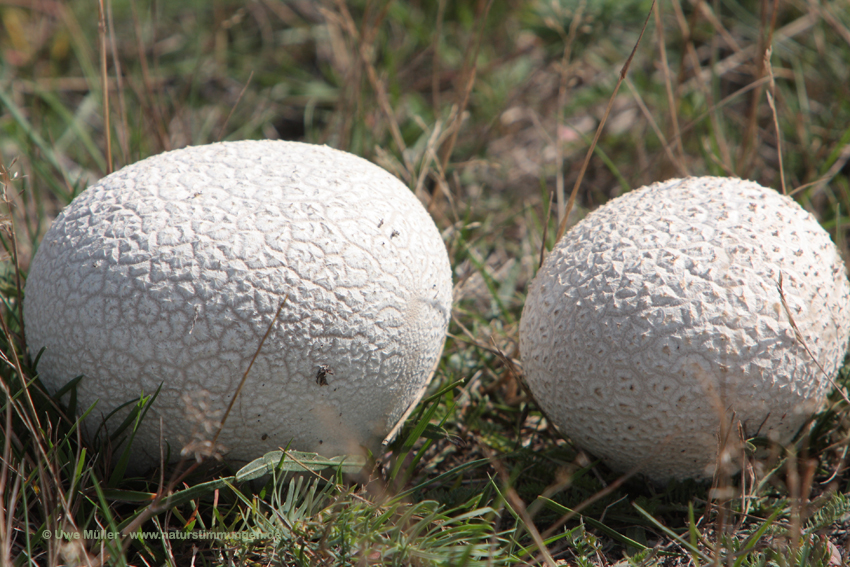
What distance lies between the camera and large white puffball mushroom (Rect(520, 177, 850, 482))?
6.21 feet

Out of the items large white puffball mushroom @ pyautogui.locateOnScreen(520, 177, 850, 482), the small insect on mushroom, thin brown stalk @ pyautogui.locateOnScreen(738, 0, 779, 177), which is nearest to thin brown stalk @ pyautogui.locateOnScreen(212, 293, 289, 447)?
the small insect on mushroom

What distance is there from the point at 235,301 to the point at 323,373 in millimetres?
321

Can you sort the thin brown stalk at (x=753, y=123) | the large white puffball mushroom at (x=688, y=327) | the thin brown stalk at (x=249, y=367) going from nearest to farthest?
1. the thin brown stalk at (x=249, y=367)
2. the large white puffball mushroom at (x=688, y=327)
3. the thin brown stalk at (x=753, y=123)

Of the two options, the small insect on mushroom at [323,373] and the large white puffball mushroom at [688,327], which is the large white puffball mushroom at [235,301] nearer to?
the small insect on mushroom at [323,373]

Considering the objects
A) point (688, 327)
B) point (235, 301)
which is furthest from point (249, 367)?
point (688, 327)

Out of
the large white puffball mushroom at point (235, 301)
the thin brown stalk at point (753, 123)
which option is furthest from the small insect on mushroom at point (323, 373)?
the thin brown stalk at point (753, 123)

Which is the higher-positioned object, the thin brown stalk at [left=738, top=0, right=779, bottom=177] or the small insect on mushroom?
the thin brown stalk at [left=738, top=0, right=779, bottom=177]

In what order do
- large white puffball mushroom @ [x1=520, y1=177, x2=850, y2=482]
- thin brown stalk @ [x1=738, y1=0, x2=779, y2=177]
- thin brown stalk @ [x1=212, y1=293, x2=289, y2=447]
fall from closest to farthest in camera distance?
thin brown stalk @ [x1=212, y1=293, x2=289, y2=447] < large white puffball mushroom @ [x1=520, y1=177, x2=850, y2=482] < thin brown stalk @ [x1=738, y1=0, x2=779, y2=177]

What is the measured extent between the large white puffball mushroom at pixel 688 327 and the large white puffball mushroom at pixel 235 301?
49 centimetres

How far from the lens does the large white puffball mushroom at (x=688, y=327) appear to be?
1893 mm

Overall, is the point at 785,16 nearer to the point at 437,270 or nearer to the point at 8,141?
the point at 437,270

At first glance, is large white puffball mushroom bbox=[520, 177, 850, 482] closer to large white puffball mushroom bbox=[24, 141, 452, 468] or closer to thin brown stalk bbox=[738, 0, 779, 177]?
large white puffball mushroom bbox=[24, 141, 452, 468]

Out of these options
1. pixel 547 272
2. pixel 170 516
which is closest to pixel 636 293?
pixel 547 272

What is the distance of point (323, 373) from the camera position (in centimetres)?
190
